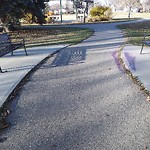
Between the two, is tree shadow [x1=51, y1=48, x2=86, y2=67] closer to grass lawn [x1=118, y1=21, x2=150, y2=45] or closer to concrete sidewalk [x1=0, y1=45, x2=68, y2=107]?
concrete sidewalk [x1=0, y1=45, x2=68, y2=107]

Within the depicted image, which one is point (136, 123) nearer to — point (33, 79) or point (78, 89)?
point (78, 89)

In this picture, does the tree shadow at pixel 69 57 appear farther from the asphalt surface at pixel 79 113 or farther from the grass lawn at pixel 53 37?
the grass lawn at pixel 53 37

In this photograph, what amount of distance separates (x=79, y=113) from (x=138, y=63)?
407 cm

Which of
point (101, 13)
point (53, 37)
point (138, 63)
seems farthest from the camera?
point (101, 13)

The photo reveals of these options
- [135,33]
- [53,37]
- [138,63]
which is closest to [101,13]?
[135,33]

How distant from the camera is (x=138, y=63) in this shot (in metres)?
8.16

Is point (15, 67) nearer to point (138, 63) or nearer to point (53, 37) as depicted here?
point (138, 63)

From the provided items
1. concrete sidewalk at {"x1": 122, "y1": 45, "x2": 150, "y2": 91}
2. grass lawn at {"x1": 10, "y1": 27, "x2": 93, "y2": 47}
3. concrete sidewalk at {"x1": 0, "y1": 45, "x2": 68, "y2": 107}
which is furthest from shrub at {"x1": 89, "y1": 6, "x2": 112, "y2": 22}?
concrete sidewalk at {"x1": 122, "y1": 45, "x2": 150, "y2": 91}

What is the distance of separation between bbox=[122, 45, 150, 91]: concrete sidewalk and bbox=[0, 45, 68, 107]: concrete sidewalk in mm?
2927

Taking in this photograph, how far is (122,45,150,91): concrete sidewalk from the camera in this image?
6.57m

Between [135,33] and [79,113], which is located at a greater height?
[135,33]

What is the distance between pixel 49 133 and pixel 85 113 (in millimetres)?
904

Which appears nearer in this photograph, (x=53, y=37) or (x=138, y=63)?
(x=138, y=63)

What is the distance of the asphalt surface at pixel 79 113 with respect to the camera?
148 inches
